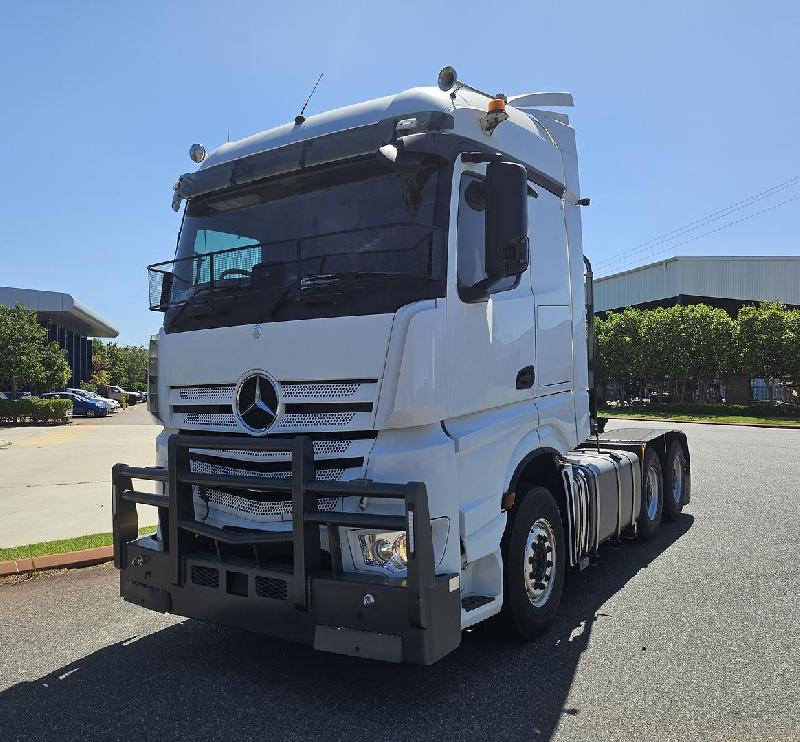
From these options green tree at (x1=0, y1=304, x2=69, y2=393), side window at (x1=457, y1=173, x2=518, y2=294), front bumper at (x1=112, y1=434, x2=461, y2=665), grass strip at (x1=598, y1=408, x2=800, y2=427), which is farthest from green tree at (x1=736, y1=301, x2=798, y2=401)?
green tree at (x1=0, y1=304, x2=69, y2=393)

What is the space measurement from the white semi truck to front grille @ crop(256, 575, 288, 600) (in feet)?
0.04

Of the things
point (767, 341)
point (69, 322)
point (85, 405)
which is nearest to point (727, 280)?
point (767, 341)

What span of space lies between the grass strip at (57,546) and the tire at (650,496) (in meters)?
4.78

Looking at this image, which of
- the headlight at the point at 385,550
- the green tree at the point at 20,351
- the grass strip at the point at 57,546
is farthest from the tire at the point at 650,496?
the green tree at the point at 20,351

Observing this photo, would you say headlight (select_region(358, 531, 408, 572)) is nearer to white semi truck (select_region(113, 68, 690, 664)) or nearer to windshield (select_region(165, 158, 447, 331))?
white semi truck (select_region(113, 68, 690, 664))

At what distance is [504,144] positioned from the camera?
434 cm

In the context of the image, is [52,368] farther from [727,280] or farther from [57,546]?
[727,280]

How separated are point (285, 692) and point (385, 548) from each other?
3.52ft

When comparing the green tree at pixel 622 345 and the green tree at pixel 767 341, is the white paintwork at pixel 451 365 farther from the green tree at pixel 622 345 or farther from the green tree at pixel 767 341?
the green tree at pixel 622 345

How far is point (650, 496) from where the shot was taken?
24.3 ft

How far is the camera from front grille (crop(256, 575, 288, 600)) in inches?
133

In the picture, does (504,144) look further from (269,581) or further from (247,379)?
Answer: (269,581)

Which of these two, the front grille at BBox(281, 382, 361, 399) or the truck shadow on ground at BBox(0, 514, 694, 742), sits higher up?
the front grille at BBox(281, 382, 361, 399)

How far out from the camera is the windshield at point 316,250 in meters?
3.57
